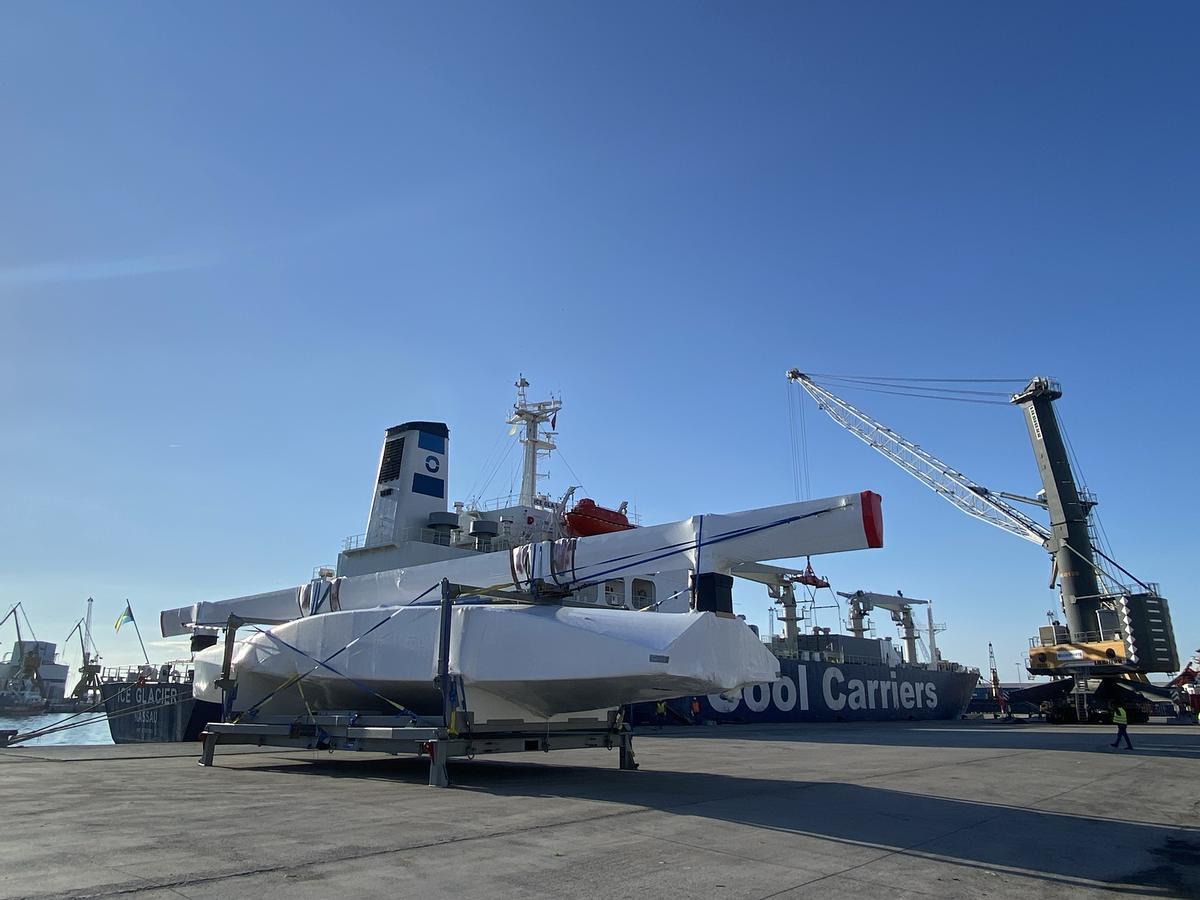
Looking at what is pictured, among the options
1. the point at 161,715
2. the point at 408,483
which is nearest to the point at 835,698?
the point at 408,483

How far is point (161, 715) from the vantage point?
2603cm

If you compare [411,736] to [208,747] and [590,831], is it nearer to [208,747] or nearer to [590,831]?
[590,831]

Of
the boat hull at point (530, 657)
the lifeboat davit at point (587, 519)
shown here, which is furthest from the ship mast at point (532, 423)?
the boat hull at point (530, 657)

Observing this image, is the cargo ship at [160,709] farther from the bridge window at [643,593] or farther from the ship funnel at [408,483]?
the bridge window at [643,593]

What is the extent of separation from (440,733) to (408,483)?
1786 cm

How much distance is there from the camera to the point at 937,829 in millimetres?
7996

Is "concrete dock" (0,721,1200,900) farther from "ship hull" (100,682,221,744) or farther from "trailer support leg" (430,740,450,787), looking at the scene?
"ship hull" (100,682,221,744)

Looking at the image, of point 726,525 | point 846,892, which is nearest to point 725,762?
point 726,525

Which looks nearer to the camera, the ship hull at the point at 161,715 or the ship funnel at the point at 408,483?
the ship hull at the point at 161,715

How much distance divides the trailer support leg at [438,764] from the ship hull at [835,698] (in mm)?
17950

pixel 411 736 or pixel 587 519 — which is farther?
pixel 587 519

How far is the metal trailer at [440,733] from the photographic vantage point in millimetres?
10797

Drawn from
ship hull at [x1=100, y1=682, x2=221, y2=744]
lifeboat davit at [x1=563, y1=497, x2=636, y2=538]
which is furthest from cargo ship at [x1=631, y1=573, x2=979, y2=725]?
ship hull at [x1=100, y1=682, x2=221, y2=744]

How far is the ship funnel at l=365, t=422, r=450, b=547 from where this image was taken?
27.3 m
